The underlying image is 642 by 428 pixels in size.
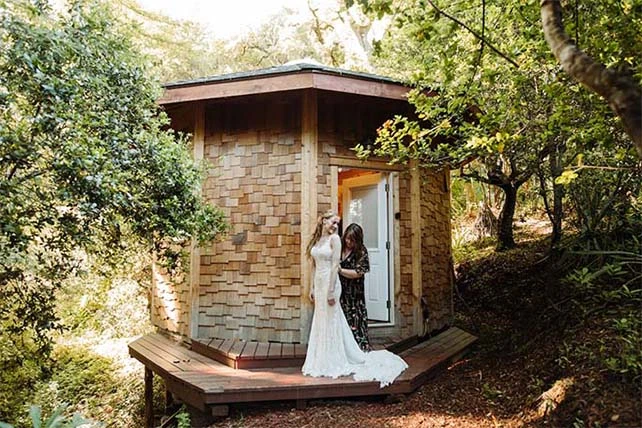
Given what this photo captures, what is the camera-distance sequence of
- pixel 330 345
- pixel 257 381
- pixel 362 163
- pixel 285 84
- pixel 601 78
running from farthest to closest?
pixel 362 163, pixel 285 84, pixel 330 345, pixel 257 381, pixel 601 78

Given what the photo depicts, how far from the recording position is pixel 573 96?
3.98 metres

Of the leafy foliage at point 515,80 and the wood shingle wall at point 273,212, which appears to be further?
the wood shingle wall at point 273,212

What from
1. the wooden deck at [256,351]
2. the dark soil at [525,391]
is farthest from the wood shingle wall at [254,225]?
the dark soil at [525,391]

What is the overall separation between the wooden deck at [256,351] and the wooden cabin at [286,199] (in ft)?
0.22

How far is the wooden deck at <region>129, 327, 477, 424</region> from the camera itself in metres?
3.99

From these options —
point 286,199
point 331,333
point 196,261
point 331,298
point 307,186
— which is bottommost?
point 331,333

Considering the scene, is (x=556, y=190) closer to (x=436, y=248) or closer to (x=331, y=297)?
(x=436, y=248)

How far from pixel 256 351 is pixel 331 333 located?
0.91 m

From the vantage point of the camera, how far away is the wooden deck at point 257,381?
3992 millimetres

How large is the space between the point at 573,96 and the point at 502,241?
524cm

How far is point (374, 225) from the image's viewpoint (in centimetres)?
602

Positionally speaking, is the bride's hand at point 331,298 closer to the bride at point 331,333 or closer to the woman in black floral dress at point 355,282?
the bride at point 331,333

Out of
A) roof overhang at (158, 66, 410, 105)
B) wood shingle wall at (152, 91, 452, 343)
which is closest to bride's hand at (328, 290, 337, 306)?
wood shingle wall at (152, 91, 452, 343)

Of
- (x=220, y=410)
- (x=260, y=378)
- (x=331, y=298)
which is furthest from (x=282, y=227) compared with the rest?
(x=220, y=410)
